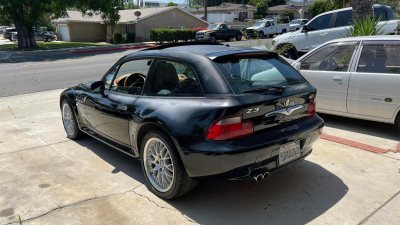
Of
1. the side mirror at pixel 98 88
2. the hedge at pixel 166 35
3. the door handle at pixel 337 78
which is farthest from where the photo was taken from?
the hedge at pixel 166 35

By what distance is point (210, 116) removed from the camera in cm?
337

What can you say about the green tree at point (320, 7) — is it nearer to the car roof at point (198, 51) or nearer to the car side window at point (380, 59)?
the car side window at point (380, 59)

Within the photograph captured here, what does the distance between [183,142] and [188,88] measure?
2.05 feet

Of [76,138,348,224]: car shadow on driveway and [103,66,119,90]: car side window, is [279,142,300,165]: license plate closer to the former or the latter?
[76,138,348,224]: car shadow on driveway

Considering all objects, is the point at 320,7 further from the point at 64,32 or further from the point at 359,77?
the point at 359,77

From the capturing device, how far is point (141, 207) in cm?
373

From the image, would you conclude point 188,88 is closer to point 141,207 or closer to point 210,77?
point 210,77

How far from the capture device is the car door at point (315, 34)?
12422mm

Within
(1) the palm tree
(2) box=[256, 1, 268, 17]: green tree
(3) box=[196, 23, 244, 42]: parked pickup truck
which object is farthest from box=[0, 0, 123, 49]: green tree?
(2) box=[256, 1, 268, 17]: green tree

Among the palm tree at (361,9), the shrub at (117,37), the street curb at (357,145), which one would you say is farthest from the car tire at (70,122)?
the shrub at (117,37)

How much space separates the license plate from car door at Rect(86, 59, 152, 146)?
1726 millimetres

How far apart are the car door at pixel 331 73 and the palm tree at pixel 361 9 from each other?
13.7 ft

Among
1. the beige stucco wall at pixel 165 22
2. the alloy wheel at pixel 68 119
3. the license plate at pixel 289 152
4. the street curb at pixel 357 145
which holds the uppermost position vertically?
the beige stucco wall at pixel 165 22

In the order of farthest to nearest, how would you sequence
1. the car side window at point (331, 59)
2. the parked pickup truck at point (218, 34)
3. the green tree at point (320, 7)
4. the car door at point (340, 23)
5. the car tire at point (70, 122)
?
the green tree at point (320, 7)
the parked pickup truck at point (218, 34)
the car door at point (340, 23)
the car side window at point (331, 59)
the car tire at point (70, 122)
